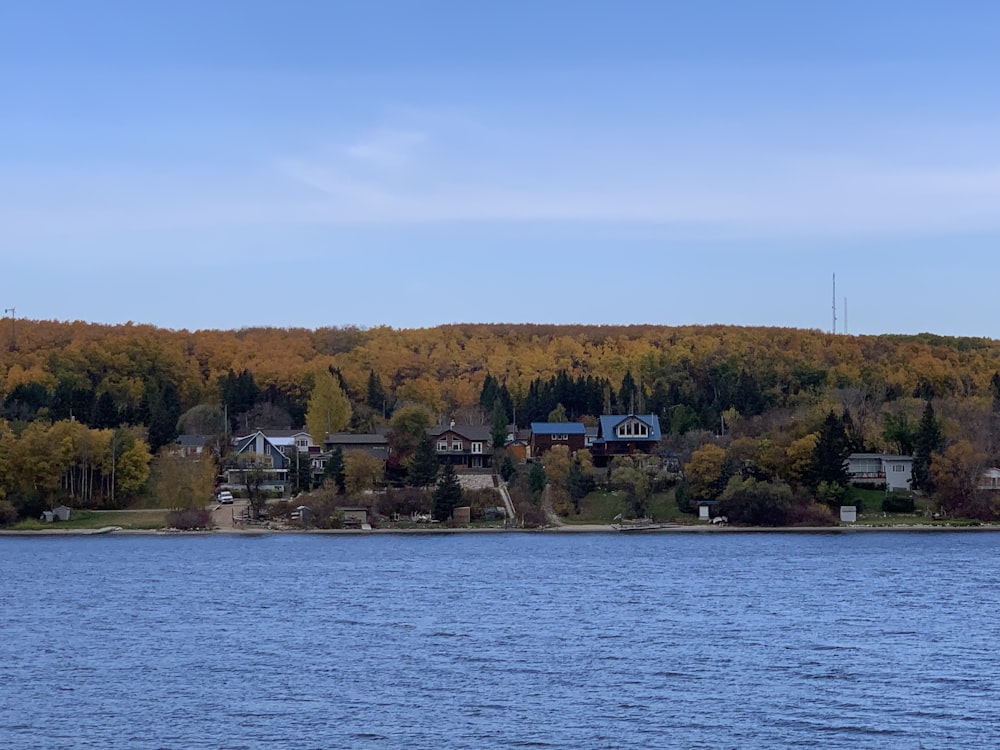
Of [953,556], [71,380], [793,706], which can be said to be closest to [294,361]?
[71,380]

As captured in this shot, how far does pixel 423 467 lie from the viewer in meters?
65.4

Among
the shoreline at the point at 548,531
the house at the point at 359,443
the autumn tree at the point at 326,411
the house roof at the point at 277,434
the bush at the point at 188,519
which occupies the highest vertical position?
the autumn tree at the point at 326,411

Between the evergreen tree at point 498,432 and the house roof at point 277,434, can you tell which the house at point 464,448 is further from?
the house roof at point 277,434

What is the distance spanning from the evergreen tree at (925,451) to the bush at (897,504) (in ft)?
7.32

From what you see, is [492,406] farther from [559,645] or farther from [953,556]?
[559,645]

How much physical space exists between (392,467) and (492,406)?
976 inches

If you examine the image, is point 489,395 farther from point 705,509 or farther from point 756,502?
point 756,502

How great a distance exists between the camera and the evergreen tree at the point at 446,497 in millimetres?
61375

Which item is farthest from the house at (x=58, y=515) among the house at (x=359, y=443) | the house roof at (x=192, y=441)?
the house roof at (x=192, y=441)

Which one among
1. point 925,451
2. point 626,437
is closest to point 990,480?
point 925,451

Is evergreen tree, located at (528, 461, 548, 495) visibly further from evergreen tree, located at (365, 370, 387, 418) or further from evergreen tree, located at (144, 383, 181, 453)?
evergreen tree, located at (365, 370, 387, 418)

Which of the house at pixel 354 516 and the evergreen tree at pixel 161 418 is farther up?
the evergreen tree at pixel 161 418

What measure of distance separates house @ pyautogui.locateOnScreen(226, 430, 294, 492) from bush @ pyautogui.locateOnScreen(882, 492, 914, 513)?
2968cm

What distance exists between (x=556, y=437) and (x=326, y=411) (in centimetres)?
1484
